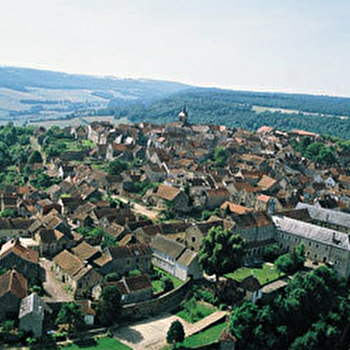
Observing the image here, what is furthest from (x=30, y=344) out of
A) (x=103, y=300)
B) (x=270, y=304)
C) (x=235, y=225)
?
(x=235, y=225)

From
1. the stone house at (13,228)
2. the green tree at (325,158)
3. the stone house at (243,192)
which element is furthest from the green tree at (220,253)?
the green tree at (325,158)

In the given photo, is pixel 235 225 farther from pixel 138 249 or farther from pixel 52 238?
pixel 52 238

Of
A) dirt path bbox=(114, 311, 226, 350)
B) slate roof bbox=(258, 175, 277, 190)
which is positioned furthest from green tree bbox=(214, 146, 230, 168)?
dirt path bbox=(114, 311, 226, 350)

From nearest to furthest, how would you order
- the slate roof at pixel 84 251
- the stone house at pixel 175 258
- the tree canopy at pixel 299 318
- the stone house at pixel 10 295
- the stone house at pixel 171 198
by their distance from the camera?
the stone house at pixel 10 295 → the tree canopy at pixel 299 318 → the slate roof at pixel 84 251 → the stone house at pixel 175 258 → the stone house at pixel 171 198

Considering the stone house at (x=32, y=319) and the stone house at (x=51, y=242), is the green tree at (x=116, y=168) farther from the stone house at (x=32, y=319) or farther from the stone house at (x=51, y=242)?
the stone house at (x=32, y=319)

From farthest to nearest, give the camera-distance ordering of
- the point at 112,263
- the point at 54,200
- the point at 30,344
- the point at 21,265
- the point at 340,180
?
the point at 340,180 → the point at 54,200 → the point at 112,263 → the point at 21,265 → the point at 30,344
